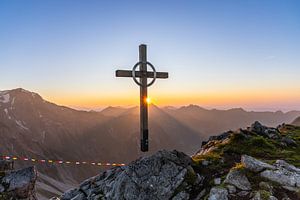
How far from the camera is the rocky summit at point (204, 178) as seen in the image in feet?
32.8

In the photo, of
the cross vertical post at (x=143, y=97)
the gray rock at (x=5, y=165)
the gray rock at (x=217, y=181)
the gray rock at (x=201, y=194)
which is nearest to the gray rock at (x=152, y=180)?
the gray rock at (x=201, y=194)

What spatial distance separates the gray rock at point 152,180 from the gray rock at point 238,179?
124cm

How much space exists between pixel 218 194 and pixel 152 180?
2.39 metres

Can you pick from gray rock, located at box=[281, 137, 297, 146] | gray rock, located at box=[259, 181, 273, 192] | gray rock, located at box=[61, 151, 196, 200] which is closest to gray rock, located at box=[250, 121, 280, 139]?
gray rock, located at box=[281, 137, 297, 146]

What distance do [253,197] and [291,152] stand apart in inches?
210

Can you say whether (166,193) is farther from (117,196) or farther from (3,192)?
(3,192)

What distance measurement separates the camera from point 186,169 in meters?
11.4

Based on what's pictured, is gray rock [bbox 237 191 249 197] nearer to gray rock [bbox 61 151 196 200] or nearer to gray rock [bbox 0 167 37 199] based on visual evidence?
gray rock [bbox 61 151 196 200]

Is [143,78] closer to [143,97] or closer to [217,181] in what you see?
[143,97]

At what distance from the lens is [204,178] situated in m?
11.3

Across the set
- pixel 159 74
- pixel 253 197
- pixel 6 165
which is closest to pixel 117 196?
pixel 253 197

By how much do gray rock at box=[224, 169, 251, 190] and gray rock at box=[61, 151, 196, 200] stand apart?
4.07 ft

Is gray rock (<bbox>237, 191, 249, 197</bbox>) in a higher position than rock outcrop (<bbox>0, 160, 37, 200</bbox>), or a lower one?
higher

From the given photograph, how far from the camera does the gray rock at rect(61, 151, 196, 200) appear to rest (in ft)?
35.5
